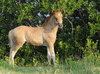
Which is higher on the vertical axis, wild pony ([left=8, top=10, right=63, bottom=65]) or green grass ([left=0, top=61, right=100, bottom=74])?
wild pony ([left=8, top=10, right=63, bottom=65])

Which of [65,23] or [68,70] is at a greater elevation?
[65,23]

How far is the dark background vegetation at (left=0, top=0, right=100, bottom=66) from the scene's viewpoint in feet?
34.5

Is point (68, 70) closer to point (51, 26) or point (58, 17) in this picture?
point (58, 17)

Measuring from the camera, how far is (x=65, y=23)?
1220 centimetres

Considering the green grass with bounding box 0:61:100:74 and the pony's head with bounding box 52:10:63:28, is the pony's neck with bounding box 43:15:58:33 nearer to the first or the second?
the pony's head with bounding box 52:10:63:28

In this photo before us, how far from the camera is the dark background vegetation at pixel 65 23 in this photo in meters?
10.5

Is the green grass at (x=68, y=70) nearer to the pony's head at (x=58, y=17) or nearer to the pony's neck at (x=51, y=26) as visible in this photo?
the pony's head at (x=58, y=17)

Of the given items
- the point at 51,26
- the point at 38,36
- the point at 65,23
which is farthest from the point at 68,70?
the point at 65,23

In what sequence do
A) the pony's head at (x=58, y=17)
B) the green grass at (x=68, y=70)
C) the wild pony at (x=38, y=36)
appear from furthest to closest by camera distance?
the wild pony at (x=38, y=36)
the pony's head at (x=58, y=17)
the green grass at (x=68, y=70)

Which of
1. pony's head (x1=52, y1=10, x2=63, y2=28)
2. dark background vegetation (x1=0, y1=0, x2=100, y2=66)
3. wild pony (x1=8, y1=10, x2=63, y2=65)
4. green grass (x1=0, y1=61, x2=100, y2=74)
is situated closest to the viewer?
green grass (x1=0, y1=61, x2=100, y2=74)

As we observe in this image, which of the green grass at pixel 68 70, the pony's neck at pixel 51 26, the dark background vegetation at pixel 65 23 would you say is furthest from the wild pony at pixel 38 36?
the green grass at pixel 68 70

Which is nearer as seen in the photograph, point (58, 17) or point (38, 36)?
point (58, 17)

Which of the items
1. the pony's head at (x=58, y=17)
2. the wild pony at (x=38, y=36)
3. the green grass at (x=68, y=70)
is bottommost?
the green grass at (x=68, y=70)

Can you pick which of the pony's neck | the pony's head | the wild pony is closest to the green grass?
the wild pony
